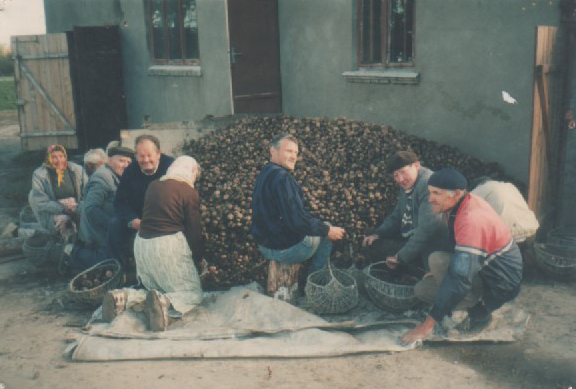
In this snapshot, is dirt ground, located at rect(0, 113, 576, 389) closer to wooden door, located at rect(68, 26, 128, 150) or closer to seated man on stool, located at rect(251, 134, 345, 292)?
seated man on stool, located at rect(251, 134, 345, 292)

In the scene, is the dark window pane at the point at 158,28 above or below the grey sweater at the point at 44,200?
above

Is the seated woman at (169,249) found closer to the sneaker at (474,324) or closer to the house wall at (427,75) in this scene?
the sneaker at (474,324)

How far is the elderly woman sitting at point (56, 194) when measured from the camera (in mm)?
7387

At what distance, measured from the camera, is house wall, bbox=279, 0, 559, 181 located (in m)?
7.12

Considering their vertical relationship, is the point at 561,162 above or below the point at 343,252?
above

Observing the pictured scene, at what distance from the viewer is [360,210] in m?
6.58

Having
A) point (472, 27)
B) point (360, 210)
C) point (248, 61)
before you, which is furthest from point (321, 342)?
point (248, 61)

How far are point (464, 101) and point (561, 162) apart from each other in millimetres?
1453

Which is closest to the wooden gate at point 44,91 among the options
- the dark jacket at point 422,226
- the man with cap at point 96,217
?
the man with cap at point 96,217

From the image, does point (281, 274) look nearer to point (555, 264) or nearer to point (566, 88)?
point (555, 264)

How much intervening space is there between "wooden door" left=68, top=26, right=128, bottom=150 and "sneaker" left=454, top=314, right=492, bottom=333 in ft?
29.2

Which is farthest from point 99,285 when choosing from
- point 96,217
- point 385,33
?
point 385,33

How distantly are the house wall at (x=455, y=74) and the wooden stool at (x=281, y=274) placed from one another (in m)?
3.29

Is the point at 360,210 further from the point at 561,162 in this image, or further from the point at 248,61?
the point at 248,61
